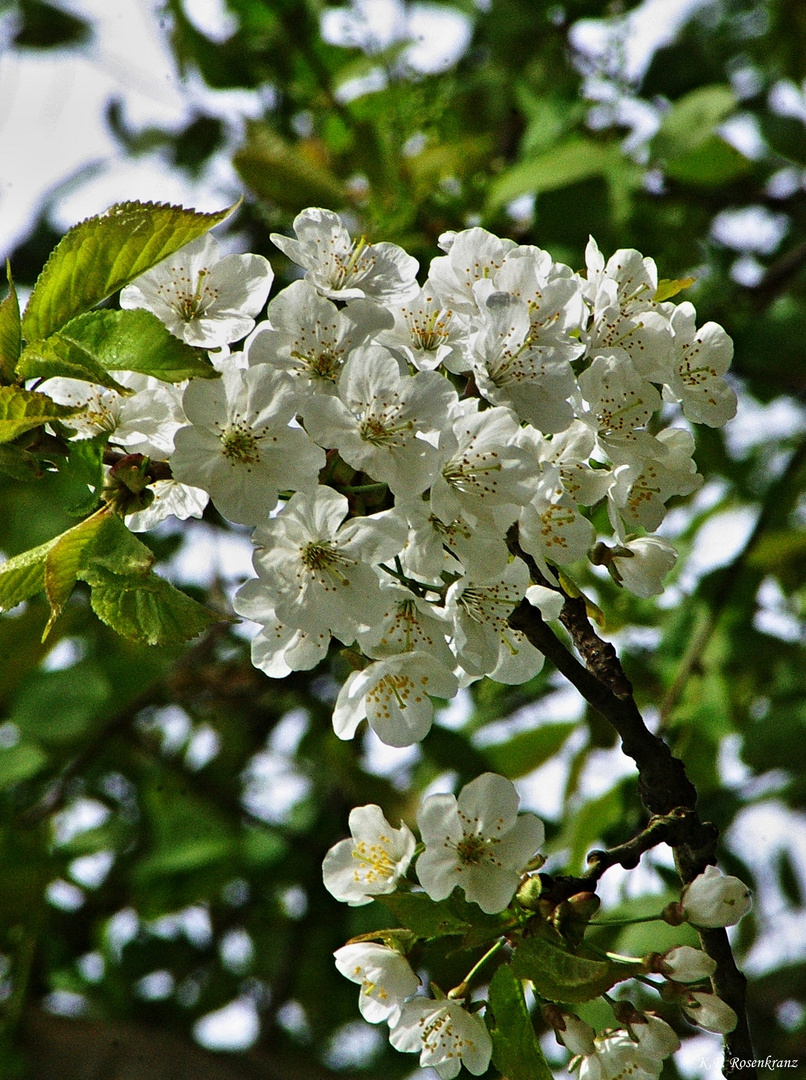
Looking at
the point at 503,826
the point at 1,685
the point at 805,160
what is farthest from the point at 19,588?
the point at 805,160

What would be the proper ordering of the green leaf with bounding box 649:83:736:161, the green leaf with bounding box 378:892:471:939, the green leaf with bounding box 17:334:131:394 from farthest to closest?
the green leaf with bounding box 649:83:736:161, the green leaf with bounding box 378:892:471:939, the green leaf with bounding box 17:334:131:394

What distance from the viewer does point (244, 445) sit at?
33.4 inches

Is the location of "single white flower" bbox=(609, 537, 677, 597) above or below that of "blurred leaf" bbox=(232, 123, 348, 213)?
above

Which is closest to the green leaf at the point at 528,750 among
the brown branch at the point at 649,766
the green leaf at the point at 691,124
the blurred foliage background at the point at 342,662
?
the blurred foliage background at the point at 342,662

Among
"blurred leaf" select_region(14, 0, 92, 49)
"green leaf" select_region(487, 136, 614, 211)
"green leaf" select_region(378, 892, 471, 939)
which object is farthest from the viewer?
"blurred leaf" select_region(14, 0, 92, 49)

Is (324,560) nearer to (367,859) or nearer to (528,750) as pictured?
(367,859)

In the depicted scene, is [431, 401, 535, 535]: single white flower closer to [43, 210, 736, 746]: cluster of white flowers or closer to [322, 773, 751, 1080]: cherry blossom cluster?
[43, 210, 736, 746]: cluster of white flowers

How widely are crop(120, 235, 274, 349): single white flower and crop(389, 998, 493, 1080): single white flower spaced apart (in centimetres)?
63

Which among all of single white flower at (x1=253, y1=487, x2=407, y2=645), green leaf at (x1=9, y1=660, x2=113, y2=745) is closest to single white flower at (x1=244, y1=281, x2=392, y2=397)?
single white flower at (x1=253, y1=487, x2=407, y2=645)

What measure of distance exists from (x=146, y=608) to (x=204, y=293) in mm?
326

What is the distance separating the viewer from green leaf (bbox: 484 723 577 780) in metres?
2.24

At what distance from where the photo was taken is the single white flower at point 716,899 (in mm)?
918

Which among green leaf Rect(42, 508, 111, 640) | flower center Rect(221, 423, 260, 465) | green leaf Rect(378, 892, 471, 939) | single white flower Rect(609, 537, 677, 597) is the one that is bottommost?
green leaf Rect(378, 892, 471, 939)

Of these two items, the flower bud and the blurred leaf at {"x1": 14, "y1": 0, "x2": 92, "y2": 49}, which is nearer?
the flower bud
